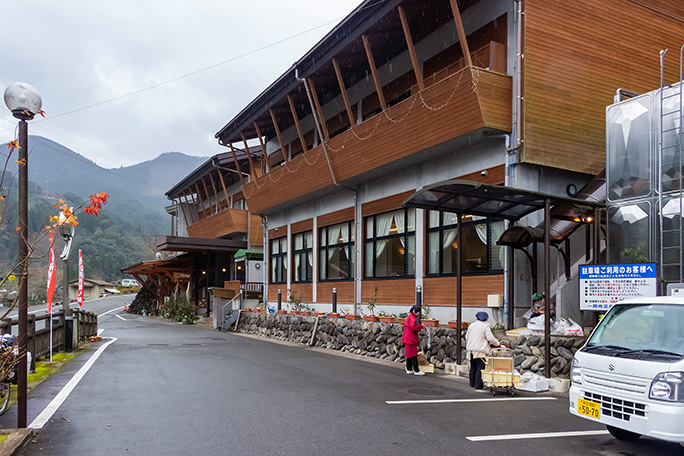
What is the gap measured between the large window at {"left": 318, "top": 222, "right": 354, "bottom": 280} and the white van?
1597 centimetres

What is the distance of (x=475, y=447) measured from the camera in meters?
6.65

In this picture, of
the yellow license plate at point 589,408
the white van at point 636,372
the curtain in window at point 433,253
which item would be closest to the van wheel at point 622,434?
the white van at point 636,372

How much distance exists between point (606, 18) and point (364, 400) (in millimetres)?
12954

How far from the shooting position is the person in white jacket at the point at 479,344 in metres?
11.0

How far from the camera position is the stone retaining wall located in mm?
11430

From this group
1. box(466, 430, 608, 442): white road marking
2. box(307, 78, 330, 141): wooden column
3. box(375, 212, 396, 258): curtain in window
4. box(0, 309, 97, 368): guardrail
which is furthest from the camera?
box(307, 78, 330, 141): wooden column

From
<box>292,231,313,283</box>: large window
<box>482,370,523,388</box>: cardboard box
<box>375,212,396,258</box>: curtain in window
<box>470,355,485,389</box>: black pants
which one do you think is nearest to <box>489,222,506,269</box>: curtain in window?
<box>470,355,485,389</box>: black pants

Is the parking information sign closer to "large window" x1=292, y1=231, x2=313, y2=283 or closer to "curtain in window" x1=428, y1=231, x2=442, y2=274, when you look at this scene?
"curtain in window" x1=428, y1=231, x2=442, y2=274

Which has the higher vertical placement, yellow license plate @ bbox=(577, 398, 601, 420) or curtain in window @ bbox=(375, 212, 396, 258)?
curtain in window @ bbox=(375, 212, 396, 258)

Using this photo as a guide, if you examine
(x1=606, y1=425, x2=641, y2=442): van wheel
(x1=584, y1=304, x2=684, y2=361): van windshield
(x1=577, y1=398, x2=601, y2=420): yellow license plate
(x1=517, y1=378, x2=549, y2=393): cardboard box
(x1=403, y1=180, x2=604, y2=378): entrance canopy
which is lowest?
(x1=517, y1=378, x2=549, y2=393): cardboard box

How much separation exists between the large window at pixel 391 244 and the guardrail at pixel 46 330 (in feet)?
34.4

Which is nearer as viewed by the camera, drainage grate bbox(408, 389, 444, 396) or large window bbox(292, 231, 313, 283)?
drainage grate bbox(408, 389, 444, 396)

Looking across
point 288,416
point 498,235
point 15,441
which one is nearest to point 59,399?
point 15,441

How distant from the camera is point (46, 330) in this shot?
1561cm
